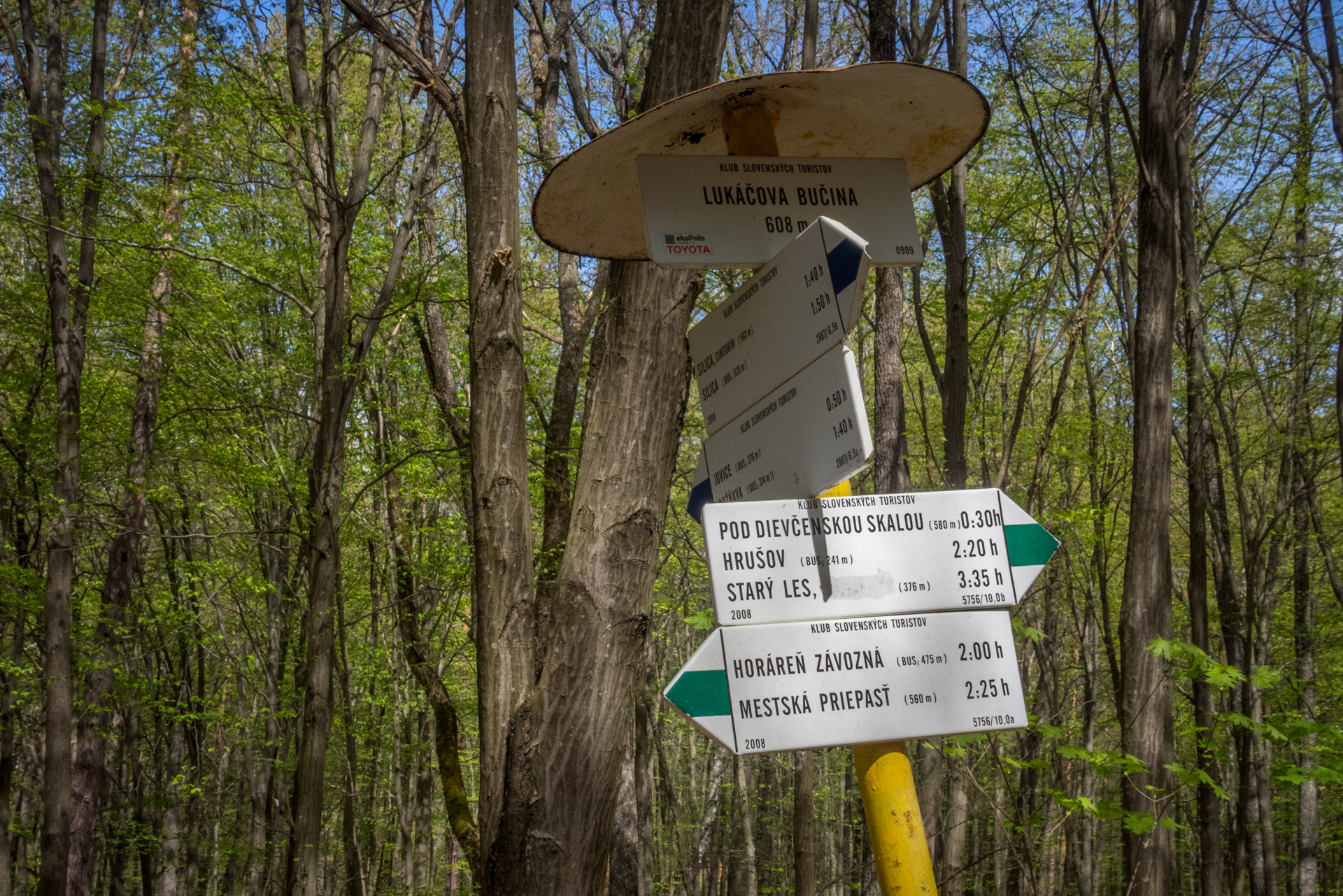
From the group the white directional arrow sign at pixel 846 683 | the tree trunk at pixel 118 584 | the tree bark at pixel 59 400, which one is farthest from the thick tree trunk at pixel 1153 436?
the tree trunk at pixel 118 584

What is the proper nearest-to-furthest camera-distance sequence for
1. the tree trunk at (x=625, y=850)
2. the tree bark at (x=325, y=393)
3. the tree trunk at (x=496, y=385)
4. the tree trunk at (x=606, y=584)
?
1. the tree trunk at (x=606, y=584)
2. the tree trunk at (x=496, y=385)
3. the tree bark at (x=325, y=393)
4. the tree trunk at (x=625, y=850)

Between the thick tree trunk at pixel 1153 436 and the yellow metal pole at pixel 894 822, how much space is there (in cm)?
426

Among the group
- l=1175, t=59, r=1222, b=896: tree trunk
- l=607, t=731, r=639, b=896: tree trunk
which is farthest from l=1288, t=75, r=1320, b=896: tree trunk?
l=607, t=731, r=639, b=896: tree trunk

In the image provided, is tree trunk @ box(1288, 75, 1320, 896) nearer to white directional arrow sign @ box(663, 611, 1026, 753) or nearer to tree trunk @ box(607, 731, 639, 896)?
tree trunk @ box(607, 731, 639, 896)

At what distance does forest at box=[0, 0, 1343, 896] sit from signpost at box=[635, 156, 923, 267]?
642mm

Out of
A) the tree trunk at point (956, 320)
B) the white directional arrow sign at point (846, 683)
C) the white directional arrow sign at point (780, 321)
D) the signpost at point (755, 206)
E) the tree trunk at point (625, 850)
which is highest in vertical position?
the tree trunk at point (956, 320)

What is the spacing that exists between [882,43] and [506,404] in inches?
173

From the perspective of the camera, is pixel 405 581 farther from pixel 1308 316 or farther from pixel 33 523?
pixel 1308 316

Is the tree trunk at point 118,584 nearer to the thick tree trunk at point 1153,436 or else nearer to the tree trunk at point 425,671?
the tree trunk at point 425,671

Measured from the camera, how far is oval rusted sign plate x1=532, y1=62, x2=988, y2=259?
5.96 ft

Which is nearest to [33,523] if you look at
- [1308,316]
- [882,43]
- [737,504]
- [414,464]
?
[414,464]

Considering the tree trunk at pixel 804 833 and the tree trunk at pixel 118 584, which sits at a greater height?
the tree trunk at pixel 118 584

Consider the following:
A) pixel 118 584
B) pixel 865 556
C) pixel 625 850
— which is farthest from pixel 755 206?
pixel 118 584

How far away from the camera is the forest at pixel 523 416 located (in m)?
2.66
